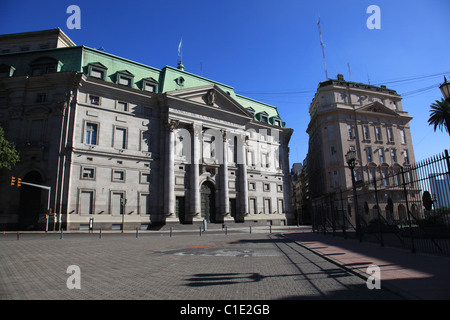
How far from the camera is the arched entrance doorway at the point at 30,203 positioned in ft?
107

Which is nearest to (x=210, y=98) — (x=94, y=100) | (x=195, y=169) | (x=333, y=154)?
(x=195, y=169)

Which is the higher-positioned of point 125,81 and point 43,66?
point 43,66

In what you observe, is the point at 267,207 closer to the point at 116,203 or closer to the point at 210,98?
the point at 210,98

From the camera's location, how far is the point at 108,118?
3691cm

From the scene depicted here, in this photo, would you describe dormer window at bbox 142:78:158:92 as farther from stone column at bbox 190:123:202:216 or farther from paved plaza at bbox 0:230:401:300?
paved plaza at bbox 0:230:401:300

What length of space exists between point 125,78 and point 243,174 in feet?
78.5

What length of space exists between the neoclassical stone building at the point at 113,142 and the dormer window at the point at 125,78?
138 millimetres

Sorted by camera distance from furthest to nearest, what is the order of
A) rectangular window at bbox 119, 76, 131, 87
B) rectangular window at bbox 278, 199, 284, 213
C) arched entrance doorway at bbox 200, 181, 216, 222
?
1. rectangular window at bbox 278, 199, 284, 213
2. arched entrance doorway at bbox 200, 181, 216, 222
3. rectangular window at bbox 119, 76, 131, 87

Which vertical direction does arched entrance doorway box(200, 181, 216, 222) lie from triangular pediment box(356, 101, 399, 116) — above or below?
below

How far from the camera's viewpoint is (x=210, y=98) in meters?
44.2

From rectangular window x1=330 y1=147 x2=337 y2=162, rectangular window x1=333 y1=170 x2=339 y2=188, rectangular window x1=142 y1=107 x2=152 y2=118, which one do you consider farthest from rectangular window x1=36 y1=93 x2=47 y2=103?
rectangular window x1=333 y1=170 x2=339 y2=188

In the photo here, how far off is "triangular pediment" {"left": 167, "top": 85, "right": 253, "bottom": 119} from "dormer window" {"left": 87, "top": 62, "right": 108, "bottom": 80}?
921 cm

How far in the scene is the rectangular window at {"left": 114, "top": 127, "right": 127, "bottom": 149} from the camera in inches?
1468
